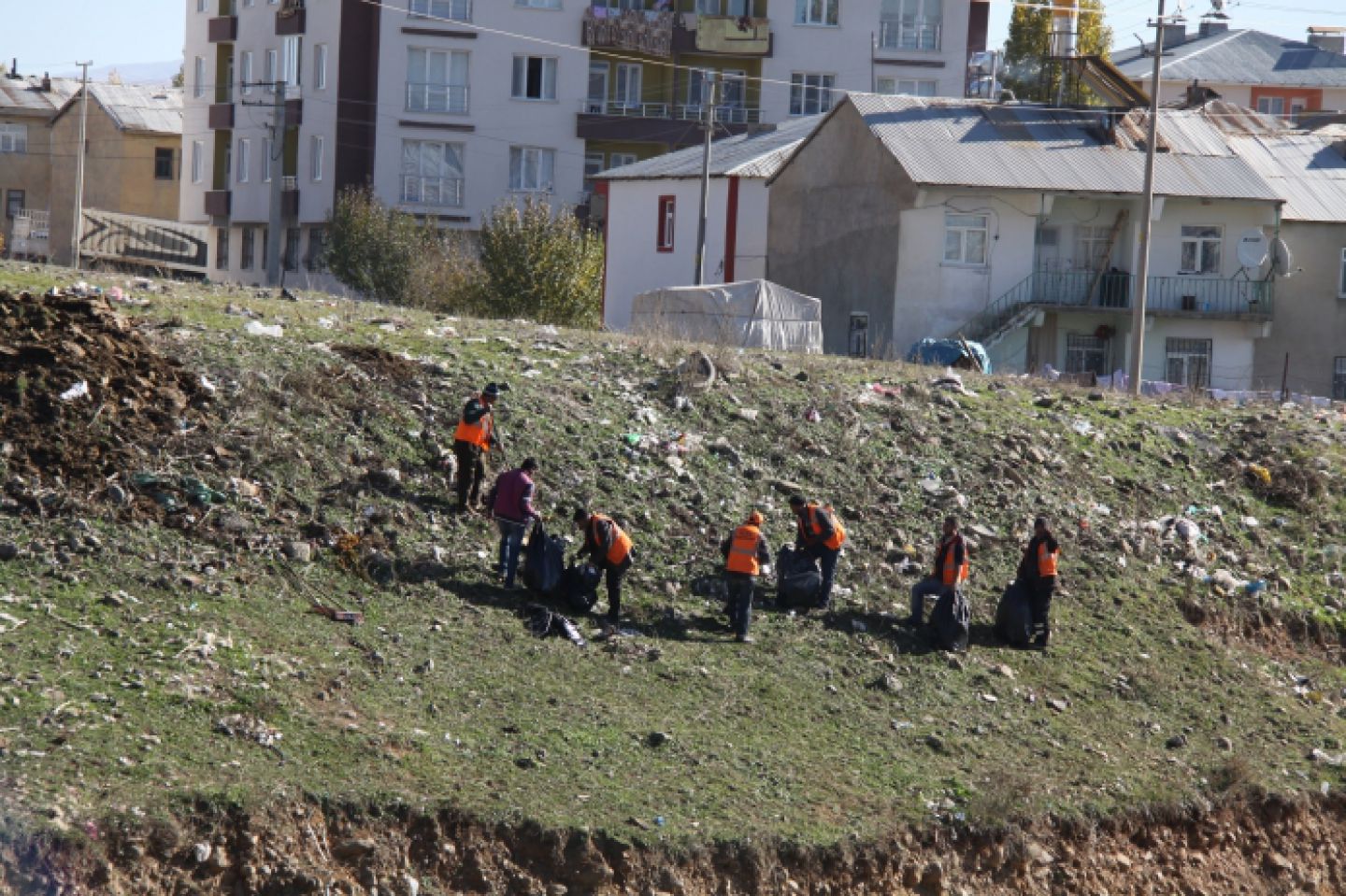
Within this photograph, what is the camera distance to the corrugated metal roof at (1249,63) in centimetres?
6356

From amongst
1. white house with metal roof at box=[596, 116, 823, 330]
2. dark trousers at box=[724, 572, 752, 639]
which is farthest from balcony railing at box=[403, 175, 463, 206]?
dark trousers at box=[724, 572, 752, 639]

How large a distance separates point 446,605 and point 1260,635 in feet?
30.0

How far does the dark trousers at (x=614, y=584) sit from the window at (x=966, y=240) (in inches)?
860

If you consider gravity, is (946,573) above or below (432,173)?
below

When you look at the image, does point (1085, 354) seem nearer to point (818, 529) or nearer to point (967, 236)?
point (967, 236)

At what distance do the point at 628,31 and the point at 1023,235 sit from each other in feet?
59.5

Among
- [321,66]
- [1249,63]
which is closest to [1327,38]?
[1249,63]

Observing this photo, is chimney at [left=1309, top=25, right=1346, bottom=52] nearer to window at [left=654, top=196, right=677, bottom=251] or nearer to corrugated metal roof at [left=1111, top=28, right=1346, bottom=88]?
corrugated metal roof at [left=1111, top=28, right=1346, bottom=88]

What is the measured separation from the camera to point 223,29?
170ft

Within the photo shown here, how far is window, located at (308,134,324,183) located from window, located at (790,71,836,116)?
14.5 meters

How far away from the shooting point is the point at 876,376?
2119 cm

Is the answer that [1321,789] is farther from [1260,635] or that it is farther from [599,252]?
[599,252]

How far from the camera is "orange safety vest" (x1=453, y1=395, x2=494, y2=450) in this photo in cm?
1434

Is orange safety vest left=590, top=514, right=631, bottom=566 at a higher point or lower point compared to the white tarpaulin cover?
lower
